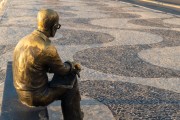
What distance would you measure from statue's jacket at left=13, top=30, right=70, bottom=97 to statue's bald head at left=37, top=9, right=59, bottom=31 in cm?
10

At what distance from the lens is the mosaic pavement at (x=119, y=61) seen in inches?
186

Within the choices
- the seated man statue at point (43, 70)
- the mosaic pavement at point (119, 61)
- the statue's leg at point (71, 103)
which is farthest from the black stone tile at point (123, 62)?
the seated man statue at point (43, 70)

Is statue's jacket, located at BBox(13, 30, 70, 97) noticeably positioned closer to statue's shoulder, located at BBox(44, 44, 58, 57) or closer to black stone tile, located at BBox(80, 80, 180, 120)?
statue's shoulder, located at BBox(44, 44, 58, 57)

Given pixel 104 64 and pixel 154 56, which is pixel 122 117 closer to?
pixel 104 64

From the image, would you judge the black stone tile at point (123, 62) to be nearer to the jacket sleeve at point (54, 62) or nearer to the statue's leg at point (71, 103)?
the statue's leg at point (71, 103)

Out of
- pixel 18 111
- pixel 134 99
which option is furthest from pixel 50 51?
pixel 134 99

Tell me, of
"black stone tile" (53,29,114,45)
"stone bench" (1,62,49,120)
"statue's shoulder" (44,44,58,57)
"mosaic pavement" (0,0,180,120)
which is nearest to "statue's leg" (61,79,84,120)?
"stone bench" (1,62,49,120)

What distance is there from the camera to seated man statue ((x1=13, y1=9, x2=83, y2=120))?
3.18 meters

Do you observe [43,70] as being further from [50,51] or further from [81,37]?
[81,37]

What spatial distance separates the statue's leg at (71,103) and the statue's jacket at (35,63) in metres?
0.27

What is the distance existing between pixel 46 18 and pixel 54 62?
49 cm

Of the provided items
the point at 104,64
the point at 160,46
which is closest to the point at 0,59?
the point at 104,64

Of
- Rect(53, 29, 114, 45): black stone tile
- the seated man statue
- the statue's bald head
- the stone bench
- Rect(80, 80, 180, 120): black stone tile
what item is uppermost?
the statue's bald head

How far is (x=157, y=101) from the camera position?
16.5ft
